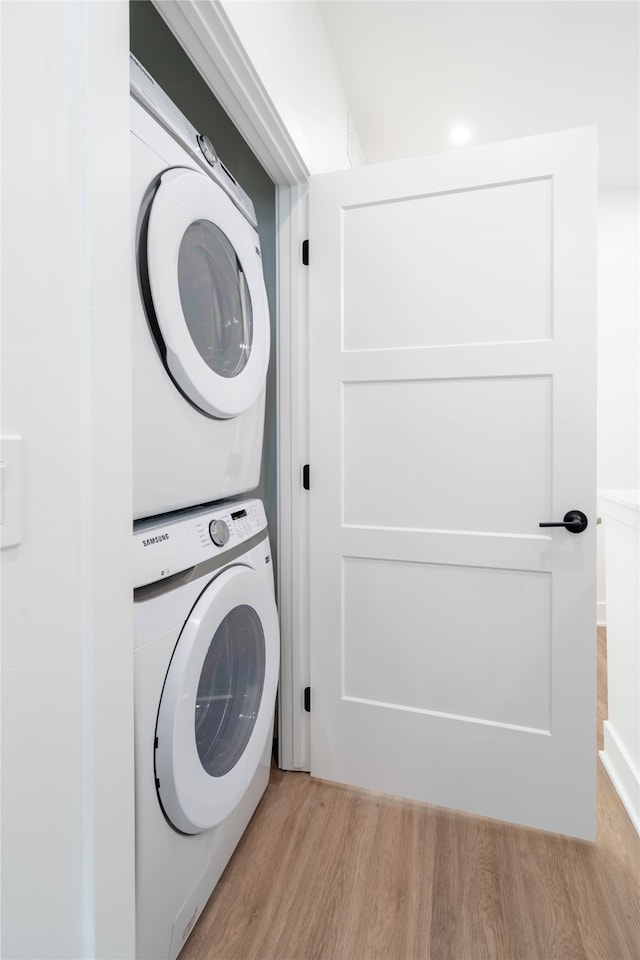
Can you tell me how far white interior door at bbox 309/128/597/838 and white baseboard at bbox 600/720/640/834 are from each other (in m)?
0.20

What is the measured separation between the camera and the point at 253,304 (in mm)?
1318

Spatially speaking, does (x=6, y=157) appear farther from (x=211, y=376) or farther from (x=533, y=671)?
(x=533, y=671)

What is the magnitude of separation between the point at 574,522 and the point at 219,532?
0.96 meters

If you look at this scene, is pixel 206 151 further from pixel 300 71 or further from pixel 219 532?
pixel 219 532

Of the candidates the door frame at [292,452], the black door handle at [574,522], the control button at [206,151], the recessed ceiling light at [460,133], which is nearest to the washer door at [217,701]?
the door frame at [292,452]

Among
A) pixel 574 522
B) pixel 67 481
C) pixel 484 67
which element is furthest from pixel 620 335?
pixel 67 481

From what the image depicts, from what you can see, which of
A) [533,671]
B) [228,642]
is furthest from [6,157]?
[533,671]

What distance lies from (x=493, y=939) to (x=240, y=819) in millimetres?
651

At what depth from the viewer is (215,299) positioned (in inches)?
46.0

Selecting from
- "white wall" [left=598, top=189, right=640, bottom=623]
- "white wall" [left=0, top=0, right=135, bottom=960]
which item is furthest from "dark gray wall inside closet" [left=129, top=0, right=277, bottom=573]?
"white wall" [left=598, top=189, right=640, bottom=623]

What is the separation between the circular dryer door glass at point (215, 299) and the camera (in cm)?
106

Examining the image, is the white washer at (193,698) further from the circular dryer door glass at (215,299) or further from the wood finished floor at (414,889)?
the circular dryer door glass at (215,299)

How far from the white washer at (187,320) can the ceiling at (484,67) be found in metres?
1.04

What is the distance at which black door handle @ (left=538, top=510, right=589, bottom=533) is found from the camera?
135 cm
